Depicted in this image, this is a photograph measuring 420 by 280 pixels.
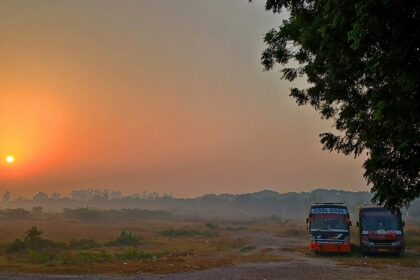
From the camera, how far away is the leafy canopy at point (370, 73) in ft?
21.0

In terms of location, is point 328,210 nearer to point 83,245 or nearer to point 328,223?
point 328,223

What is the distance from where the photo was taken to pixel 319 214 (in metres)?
29.1

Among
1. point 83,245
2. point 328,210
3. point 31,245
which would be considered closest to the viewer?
point 328,210

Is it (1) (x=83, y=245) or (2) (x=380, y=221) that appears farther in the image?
(1) (x=83, y=245)

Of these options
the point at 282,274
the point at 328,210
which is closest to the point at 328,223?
the point at 328,210

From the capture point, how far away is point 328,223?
28641 mm

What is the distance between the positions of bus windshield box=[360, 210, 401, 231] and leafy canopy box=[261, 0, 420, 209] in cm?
2009

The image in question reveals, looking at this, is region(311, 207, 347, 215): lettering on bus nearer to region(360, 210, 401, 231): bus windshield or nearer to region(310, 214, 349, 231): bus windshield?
region(310, 214, 349, 231): bus windshield

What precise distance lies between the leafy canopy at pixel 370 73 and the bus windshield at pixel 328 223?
18740 mm

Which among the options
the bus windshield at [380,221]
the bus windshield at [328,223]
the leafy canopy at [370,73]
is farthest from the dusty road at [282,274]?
the leafy canopy at [370,73]

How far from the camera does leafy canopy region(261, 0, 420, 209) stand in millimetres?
6414

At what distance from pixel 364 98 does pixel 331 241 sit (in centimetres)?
2073

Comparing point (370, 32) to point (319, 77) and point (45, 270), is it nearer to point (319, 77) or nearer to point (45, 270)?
point (319, 77)

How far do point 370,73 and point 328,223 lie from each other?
72.6ft
